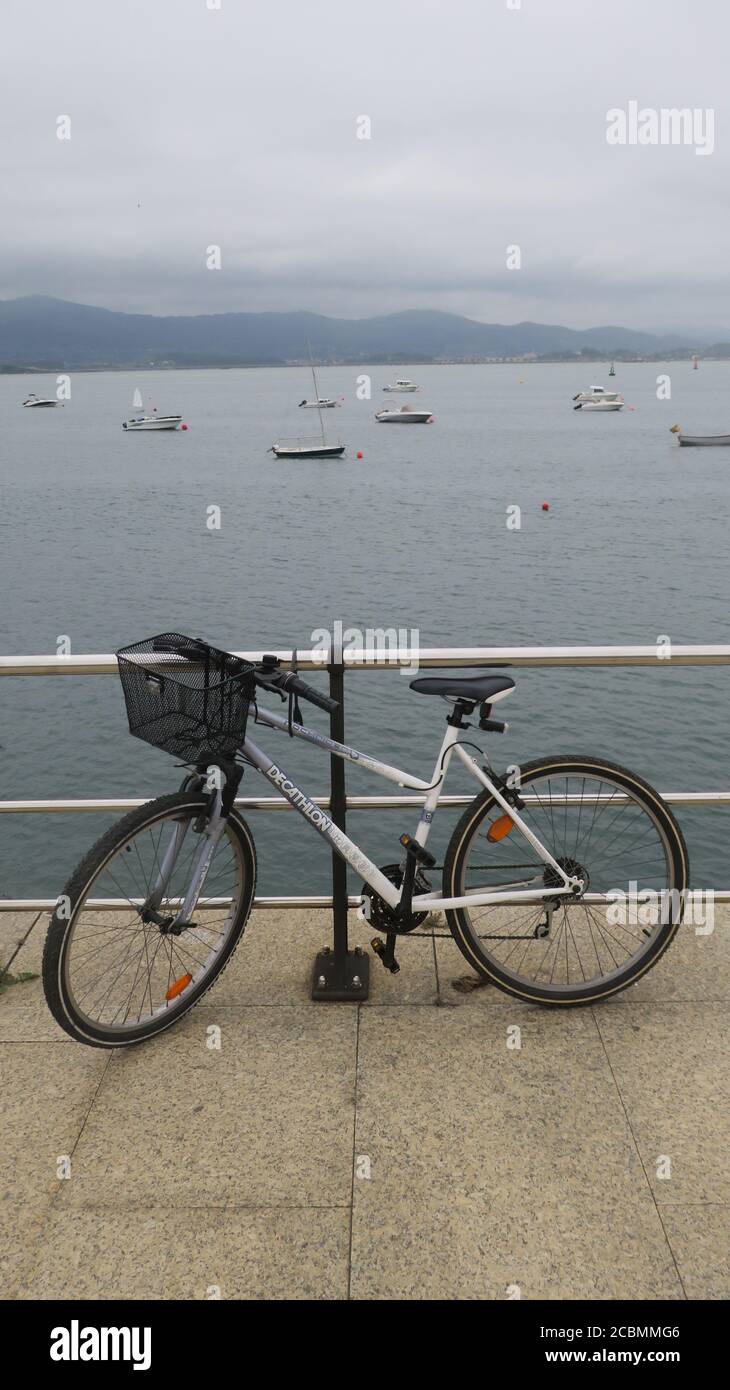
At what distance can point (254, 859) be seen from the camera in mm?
3445

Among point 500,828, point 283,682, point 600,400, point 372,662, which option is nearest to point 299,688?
point 283,682

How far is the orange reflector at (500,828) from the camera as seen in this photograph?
3268 mm

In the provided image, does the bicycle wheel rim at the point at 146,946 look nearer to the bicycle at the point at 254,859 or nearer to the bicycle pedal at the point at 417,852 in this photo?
the bicycle at the point at 254,859

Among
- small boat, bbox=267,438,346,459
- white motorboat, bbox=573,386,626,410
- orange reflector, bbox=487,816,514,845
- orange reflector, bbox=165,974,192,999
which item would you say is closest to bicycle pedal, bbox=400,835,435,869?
orange reflector, bbox=487,816,514,845

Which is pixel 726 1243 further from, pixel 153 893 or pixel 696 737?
pixel 696 737

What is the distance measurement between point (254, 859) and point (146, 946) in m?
0.52

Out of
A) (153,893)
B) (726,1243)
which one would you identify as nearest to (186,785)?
(153,893)

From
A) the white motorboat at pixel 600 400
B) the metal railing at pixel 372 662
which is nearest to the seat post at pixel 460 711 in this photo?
the metal railing at pixel 372 662

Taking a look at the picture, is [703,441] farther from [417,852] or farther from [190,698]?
[190,698]

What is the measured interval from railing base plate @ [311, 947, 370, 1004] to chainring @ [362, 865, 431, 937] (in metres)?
0.30

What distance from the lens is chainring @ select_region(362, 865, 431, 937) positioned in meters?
3.36

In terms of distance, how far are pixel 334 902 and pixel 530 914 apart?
2.30ft

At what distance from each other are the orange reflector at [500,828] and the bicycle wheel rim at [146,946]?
82 centimetres

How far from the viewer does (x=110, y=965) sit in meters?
3.74
